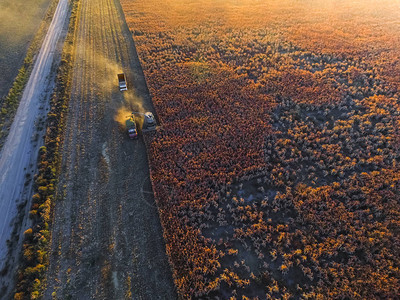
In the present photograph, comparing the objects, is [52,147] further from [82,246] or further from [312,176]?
[312,176]

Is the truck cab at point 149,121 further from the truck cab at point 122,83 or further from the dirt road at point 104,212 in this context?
the truck cab at point 122,83

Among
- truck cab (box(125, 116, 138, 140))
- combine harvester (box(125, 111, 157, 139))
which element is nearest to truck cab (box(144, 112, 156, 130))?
combine harvester (box(125, 111, 157, 139))

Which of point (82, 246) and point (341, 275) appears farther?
point (82, 246)

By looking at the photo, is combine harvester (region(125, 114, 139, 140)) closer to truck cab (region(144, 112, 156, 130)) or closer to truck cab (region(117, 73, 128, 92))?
truck cab (region(144, 112, 156, 130))

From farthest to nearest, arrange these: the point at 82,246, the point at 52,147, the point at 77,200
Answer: the point at 52,147, the point at 77,200, the point at 82,246

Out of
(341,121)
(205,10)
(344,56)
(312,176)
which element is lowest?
(312,176)

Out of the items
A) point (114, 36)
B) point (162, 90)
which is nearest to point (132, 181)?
point (162, 90)
